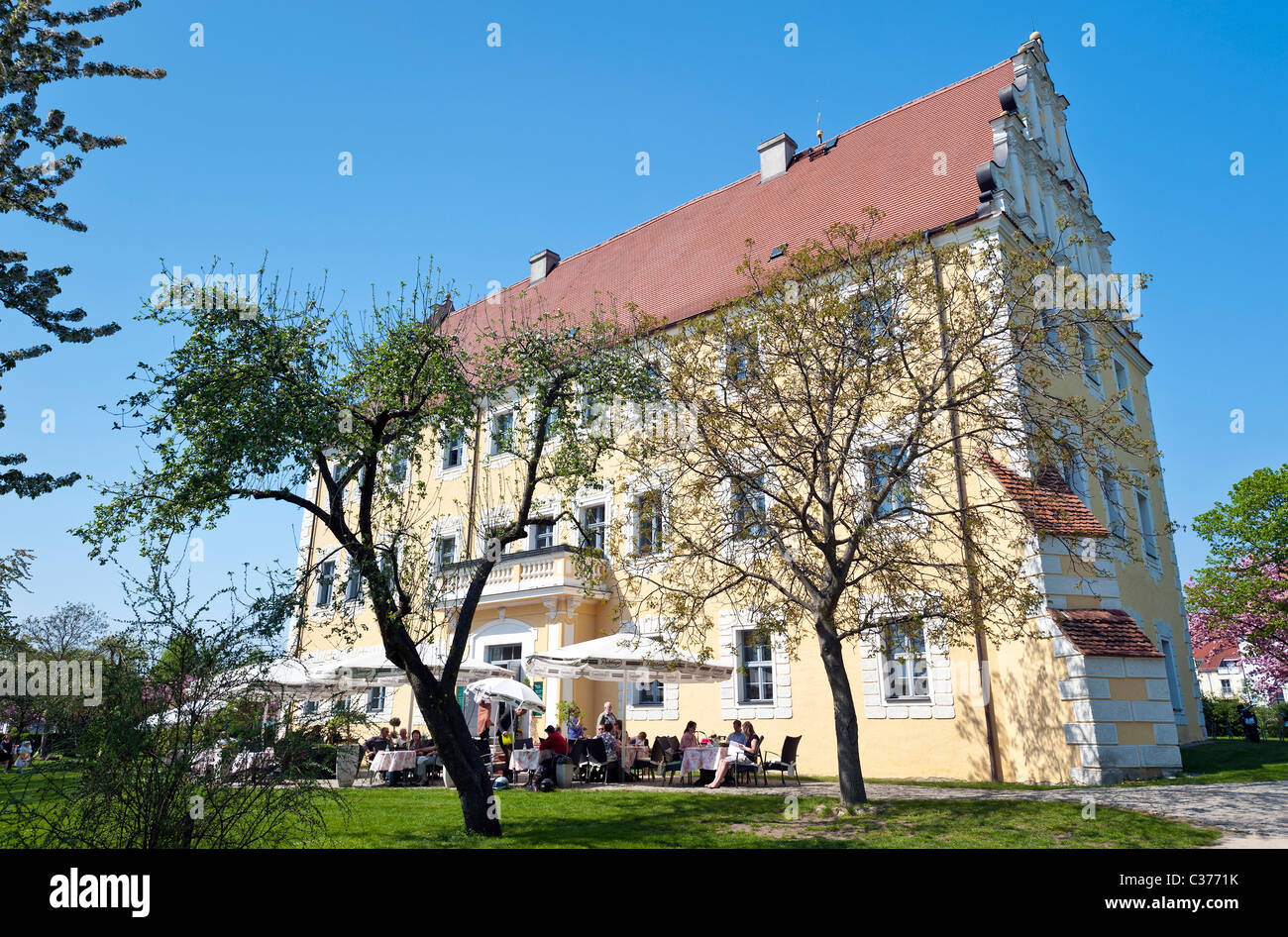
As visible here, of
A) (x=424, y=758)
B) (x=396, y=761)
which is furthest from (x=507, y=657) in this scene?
(x=396, y=761)

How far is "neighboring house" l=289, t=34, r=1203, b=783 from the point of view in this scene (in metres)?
14.4

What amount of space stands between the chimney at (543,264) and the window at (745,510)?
848 inches

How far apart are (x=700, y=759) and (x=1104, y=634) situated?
781 centimetres

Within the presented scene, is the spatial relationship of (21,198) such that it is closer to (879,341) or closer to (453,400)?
(453,400)

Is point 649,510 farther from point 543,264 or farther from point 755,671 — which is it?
point 543,264

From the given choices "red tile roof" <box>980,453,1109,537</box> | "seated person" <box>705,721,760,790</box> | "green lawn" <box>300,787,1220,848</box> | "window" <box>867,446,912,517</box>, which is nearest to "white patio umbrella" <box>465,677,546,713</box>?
"seated person" <box>705,721,760,790</box>

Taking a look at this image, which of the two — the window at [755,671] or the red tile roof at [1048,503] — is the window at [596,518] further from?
the red tile roof at [1048,503]

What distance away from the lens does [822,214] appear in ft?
73.2

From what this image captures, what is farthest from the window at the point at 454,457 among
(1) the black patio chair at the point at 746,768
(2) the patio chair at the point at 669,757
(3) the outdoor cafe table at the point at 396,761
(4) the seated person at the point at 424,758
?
(1) the black patio chair at the point at 746,768

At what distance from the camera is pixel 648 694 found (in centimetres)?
2106

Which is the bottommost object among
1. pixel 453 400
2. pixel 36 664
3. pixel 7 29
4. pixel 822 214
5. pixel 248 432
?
pixel 36 664

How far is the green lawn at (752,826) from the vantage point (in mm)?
8977
